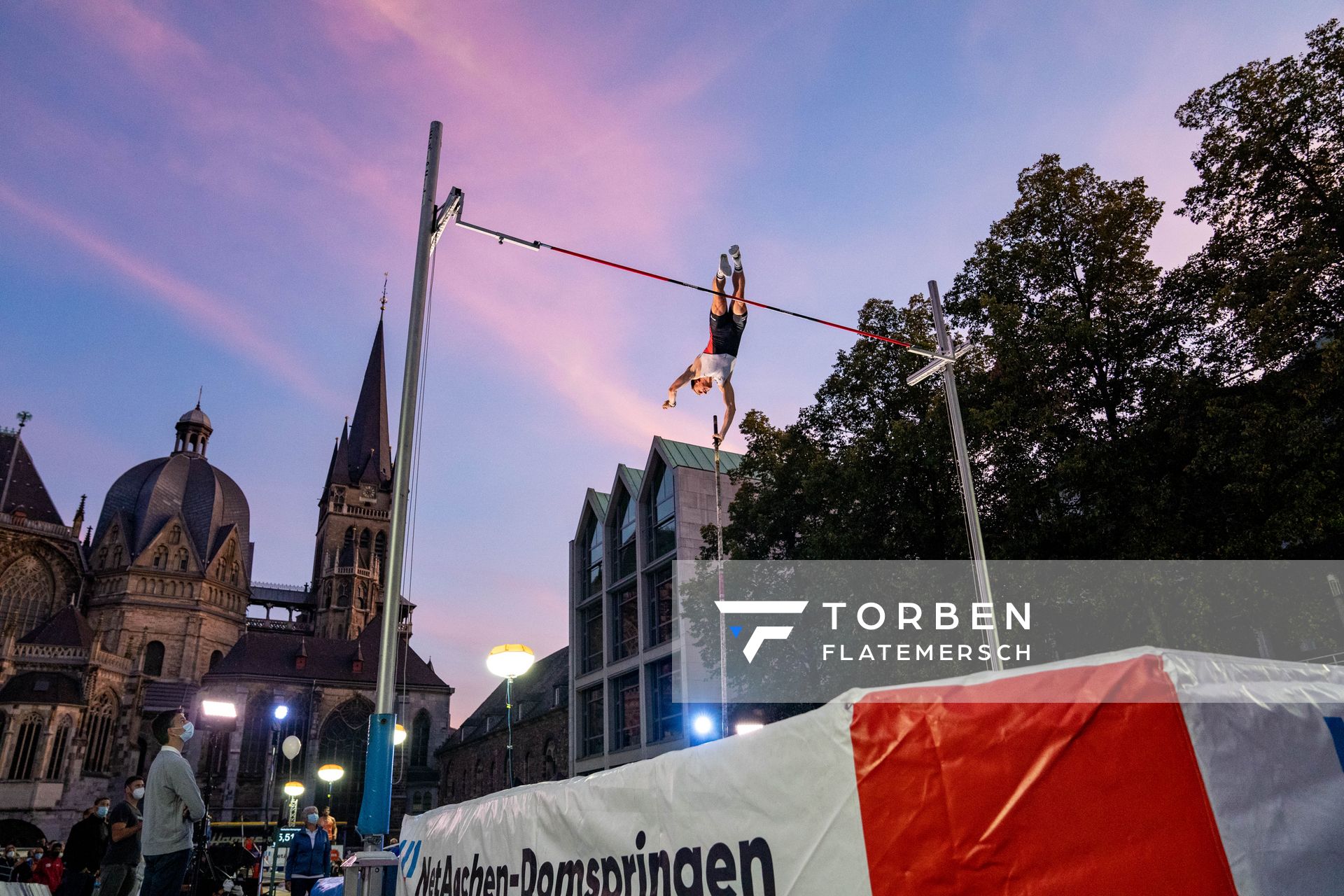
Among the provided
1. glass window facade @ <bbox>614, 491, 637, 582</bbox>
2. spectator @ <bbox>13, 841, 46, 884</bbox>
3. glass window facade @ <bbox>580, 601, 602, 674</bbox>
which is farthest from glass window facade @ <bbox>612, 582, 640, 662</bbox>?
spectator @ <bbox>13, 841, 46, 884</bbox>

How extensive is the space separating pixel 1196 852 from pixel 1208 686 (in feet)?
1.54

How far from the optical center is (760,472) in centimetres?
2355

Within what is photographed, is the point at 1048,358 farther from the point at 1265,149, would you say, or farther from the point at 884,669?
the point at 884,669

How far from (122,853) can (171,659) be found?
73504 mm

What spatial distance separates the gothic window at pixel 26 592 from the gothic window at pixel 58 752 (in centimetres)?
1085

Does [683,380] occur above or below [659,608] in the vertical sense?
below

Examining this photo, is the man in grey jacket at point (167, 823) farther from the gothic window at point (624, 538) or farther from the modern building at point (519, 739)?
the gothic window at point (624, 538)

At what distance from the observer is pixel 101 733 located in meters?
60.5

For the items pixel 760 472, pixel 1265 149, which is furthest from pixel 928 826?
pixel 760 472

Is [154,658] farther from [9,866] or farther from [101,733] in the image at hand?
[9,866]

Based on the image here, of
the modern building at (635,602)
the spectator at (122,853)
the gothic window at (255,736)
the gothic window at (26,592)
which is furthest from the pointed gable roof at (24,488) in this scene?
the spectator at (122,853)

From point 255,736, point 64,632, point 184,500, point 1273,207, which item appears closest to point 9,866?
point 1273,207

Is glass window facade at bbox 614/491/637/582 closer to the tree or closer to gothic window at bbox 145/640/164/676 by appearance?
the tree

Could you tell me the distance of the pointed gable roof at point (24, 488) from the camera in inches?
2704
